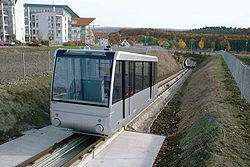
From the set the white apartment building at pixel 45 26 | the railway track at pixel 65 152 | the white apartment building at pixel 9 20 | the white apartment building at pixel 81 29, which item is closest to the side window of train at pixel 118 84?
the railway track at pixel 65 152

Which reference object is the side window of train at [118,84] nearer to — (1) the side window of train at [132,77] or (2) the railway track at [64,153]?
(1) the side window of train at [132,77]

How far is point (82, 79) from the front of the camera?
346 inches

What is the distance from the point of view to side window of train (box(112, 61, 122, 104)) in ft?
28.2

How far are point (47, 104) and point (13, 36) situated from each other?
171 ft

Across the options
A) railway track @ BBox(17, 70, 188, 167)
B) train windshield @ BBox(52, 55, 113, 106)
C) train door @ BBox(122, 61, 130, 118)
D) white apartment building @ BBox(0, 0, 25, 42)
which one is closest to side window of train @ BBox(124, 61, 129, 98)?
train door @ BBox(122, 61, 130, 118)

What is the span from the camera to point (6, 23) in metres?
61.7

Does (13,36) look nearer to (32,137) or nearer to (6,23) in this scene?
(6,23)

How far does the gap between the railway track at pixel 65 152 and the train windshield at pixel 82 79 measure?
5.61ft

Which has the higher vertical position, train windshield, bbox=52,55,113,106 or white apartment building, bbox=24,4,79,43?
white apartment building, bbox=24,4,79,43

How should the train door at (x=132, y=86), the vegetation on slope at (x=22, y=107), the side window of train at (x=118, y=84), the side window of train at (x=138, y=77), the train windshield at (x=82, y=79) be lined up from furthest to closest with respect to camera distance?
1. the side window of train at (x=138, y=77)
2. the train door at (x=132, y=86)
3. the vegetation on slope at (x=22, y=107)
4. the side window of train at (x=118, y=84)
5. the train windshield at (x=82, y=79)

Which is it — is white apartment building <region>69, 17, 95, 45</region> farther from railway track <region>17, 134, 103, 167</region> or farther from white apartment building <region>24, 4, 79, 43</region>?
railway track <region>17, 134, 103, 167</region>

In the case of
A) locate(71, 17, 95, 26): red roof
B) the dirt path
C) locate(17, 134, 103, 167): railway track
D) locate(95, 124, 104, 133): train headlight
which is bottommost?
locate(17, 134, 103, 167): railway track

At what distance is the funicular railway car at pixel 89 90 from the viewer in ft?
27.3

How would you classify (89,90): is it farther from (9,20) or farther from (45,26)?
(45,26)
